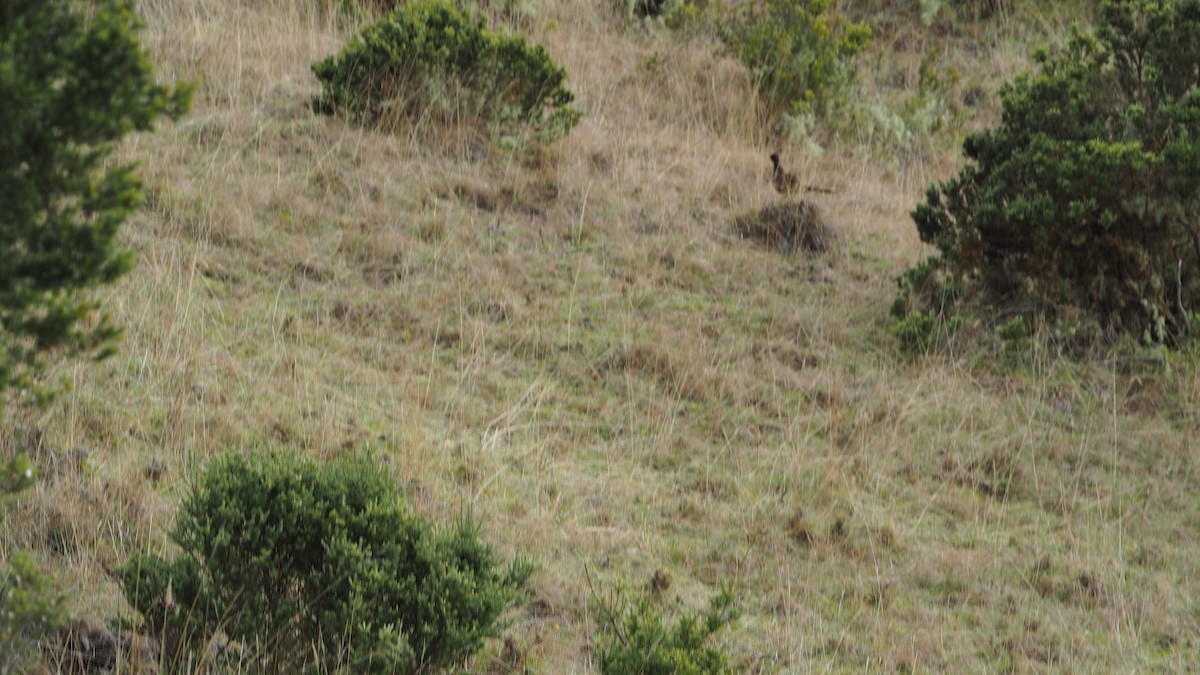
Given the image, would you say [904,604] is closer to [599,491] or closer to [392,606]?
[599,491]

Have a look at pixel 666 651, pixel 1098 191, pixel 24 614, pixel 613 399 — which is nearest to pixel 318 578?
pixel 24 614

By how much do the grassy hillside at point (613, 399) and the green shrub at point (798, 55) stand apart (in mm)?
1024

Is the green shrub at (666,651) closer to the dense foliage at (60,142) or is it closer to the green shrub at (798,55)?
the dense foliage at (60,142)

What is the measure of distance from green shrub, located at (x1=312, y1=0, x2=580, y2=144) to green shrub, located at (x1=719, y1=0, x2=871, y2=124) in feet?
7.08

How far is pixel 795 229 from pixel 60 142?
5.81 metres

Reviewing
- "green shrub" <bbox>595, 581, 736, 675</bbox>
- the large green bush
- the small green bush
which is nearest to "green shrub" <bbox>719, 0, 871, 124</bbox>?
the large green bush

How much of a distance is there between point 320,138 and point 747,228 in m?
2.68

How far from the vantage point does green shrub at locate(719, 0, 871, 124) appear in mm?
10164

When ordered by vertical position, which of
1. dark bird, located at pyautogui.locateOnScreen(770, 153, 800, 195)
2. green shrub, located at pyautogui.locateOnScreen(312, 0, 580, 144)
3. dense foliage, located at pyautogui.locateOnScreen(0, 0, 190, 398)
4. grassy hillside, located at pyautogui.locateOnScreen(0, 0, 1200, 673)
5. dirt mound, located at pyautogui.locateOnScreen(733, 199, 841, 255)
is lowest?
grassy hillside, located at pyautogui.locateOnScreen(0, 0, 1200, 673)

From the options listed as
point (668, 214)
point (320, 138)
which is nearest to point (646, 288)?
point (668, 214)

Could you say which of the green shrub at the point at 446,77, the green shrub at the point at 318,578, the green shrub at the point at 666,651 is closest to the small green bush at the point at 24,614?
the green shrub at the point at 318,578

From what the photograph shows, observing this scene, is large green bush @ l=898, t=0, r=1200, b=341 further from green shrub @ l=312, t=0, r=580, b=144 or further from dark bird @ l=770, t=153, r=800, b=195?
green shrub @ l=312, t=0, r=580, b=144

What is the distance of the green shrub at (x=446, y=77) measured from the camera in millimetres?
8289

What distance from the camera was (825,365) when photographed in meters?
6.93
